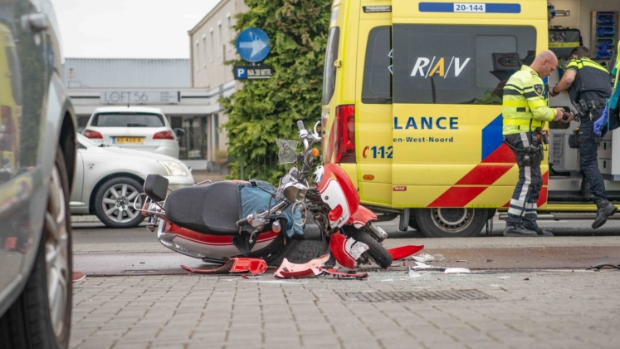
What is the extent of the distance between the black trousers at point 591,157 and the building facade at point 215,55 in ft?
84.2

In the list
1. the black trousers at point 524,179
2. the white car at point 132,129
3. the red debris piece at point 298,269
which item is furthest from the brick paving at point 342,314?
the white car at point 132,129

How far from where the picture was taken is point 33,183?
3.14 meters

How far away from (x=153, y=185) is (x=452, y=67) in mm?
4168

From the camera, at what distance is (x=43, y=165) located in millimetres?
3264

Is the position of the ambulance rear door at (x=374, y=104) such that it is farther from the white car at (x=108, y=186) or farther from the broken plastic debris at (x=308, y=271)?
the white car at (x=108, y=186)

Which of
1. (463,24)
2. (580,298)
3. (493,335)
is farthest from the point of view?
(463,24)

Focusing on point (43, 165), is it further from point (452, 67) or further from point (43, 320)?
point (452, 67)

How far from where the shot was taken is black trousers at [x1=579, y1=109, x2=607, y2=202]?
10102mm

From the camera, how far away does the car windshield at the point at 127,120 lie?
17.9m

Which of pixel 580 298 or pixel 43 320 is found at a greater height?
pixel 43 320

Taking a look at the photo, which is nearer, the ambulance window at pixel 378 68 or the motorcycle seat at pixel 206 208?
the motorcycle seat at pixel 206 208

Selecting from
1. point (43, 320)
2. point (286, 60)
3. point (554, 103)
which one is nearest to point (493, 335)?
point (43, 320)

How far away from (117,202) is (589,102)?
608 centimetres

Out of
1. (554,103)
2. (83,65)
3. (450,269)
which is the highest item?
(83,65)
